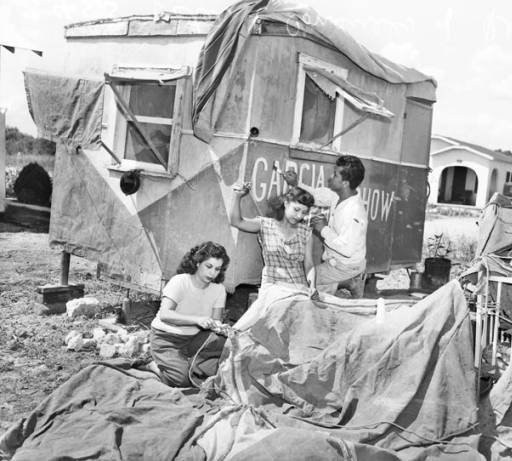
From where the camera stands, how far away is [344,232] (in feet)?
19.3

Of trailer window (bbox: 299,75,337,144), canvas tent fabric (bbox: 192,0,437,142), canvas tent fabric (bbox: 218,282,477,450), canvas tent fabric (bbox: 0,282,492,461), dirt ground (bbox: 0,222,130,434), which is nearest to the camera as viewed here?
canvas tent fabric (bbox: 0,282,492,461)

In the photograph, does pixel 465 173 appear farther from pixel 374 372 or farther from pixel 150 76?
pixel 374 372

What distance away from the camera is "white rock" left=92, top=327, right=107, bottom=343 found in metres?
6.46

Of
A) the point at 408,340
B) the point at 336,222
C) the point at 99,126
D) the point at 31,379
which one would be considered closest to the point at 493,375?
the point at 408,340

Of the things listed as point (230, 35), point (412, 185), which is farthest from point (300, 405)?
point (412, 185)

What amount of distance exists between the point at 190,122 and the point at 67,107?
1654 millimetres

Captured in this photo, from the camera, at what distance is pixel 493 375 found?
4504 millimetres

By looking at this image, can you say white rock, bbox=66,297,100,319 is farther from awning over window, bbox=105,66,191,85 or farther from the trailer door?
the trailer door

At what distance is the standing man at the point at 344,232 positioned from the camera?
5883 mm

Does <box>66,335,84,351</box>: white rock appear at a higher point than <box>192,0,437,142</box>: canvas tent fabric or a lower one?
lower

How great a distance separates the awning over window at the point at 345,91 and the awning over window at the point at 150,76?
4.38ft

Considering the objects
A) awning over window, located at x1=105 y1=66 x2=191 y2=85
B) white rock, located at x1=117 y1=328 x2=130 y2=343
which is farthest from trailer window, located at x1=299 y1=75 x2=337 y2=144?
white rock, located at x1=117 y1=328 x2=130 y2=343

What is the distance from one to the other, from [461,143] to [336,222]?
28813 millimetres

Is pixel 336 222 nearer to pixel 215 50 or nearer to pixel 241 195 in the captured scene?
pixel 241 195
